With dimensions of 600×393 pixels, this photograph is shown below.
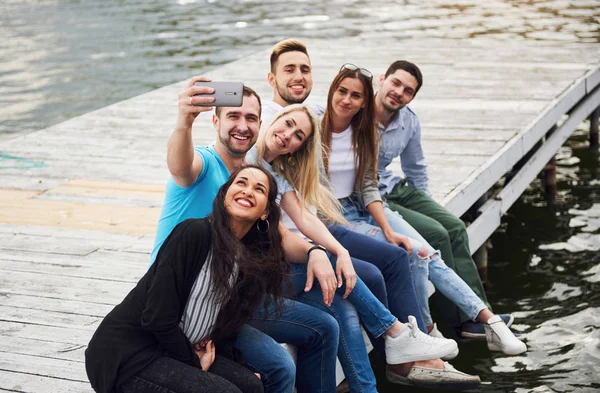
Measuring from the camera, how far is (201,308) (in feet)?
11.6

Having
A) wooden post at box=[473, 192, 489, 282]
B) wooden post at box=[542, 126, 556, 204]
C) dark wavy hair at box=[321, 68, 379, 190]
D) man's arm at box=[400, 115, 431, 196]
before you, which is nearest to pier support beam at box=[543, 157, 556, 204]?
wooden post at box=[542, 126, 556, 204]

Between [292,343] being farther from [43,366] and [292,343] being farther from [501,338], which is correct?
[501,338]

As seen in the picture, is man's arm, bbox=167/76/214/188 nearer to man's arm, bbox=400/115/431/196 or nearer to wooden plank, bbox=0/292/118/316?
wooden plank, bbox=0/292/118/316

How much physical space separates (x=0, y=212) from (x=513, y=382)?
12.4 feet

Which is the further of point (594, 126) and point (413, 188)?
point (594, 126)

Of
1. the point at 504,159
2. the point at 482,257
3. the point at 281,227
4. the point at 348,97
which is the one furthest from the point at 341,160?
the point at 482,257

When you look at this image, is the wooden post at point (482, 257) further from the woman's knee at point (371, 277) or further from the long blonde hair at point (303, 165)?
the long blonde hair at point (303, 165)

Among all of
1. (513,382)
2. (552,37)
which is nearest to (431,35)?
(552,37)

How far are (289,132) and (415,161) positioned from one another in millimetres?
1713

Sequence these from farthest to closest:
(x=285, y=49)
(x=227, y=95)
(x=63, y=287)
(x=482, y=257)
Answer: (x=482, y=257) → (x=285, y=49) → (x=63, y=287) → (x=227, y=95)

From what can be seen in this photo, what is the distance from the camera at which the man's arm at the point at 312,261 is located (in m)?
4.21

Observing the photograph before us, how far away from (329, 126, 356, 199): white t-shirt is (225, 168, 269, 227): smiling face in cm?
137

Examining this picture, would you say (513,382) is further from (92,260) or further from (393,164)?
(92,260)

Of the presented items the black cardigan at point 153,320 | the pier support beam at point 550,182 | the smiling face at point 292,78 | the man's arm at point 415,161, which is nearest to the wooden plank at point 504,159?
the man's arm at point 415,161
